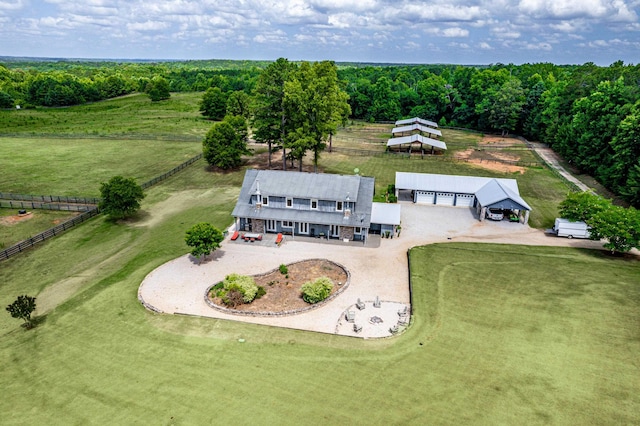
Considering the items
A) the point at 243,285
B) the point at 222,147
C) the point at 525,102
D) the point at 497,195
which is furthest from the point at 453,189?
the point at 525,102

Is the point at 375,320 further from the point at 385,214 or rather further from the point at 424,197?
the point at 424,197

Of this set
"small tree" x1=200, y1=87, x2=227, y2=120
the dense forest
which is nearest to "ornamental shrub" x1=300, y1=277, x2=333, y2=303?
the dense forest

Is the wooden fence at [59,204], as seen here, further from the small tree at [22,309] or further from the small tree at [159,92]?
the small tree at [159,92]

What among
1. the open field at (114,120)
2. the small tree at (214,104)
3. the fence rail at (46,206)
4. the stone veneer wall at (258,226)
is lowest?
the fence rail at (46,206)

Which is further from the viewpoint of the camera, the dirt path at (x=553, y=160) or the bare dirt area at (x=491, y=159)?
the bare dirt area at (x=491, y=159)

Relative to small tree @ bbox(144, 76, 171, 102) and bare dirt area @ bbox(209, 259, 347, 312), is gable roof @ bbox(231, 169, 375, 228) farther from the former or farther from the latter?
small tree @ bbox(144, 76, 171, 102)

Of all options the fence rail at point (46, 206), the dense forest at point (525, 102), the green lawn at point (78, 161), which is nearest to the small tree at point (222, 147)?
the green lawn at point (78, 161)
